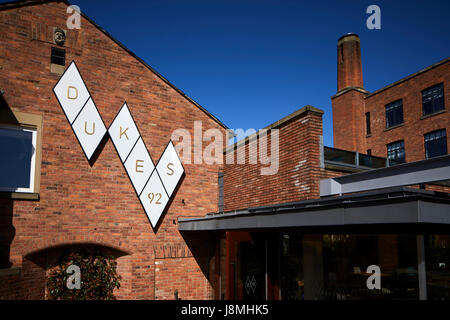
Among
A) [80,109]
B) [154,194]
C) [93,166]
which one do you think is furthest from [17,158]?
[154,194]

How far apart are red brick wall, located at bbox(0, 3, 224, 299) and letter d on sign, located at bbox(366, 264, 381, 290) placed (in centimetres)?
531

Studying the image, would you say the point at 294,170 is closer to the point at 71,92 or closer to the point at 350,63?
the point at 71,92

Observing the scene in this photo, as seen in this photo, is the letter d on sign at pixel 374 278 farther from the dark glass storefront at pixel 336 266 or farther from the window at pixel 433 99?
the window at pixel 433 99

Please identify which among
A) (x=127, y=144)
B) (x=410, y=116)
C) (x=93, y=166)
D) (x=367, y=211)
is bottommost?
(x=367, y=211)

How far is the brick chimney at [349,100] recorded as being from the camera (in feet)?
89.9

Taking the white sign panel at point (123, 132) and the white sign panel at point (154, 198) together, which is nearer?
the white sign panel at point (123, 132)

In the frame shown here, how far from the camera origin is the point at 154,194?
10258mm

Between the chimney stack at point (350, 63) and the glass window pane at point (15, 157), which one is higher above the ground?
the chimney stack at point (350, 63)

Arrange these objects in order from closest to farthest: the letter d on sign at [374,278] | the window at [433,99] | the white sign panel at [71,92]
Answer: the letter d on sign at [374,278], the white sign panel at [71,92], the window at [433,99]

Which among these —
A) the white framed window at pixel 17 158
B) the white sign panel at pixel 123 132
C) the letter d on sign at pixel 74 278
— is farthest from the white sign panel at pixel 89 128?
the letter d on sign at pixel 74 278

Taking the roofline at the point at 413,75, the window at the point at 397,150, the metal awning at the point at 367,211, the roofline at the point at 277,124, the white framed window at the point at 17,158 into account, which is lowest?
the metal awning at the point at 367,211

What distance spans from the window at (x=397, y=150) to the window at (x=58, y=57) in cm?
2236

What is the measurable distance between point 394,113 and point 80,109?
74.1ft
